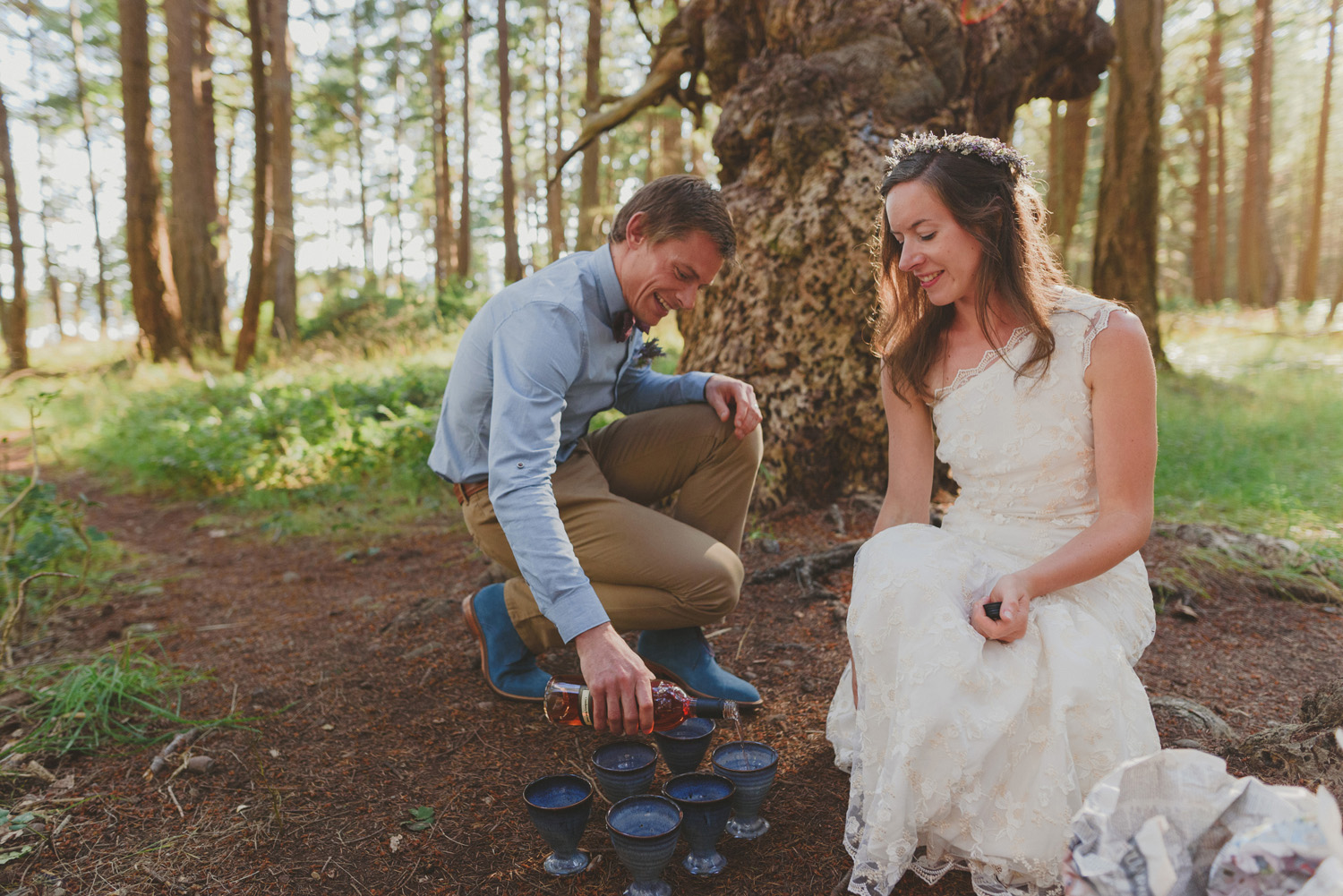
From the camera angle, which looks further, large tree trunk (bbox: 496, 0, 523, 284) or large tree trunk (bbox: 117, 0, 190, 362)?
large tree trunk (bbox: 496, 0, 523, 284)

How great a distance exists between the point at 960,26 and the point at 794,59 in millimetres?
878

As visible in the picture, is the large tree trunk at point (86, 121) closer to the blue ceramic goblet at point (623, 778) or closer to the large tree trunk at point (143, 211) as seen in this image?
the large tree trunk at point (143, 211)

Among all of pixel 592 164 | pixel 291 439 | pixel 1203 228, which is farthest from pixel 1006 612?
pixel 1203 228

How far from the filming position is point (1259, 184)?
659 inches

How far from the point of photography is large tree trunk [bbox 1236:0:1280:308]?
1481cm

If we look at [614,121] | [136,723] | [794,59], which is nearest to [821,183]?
[794,59]

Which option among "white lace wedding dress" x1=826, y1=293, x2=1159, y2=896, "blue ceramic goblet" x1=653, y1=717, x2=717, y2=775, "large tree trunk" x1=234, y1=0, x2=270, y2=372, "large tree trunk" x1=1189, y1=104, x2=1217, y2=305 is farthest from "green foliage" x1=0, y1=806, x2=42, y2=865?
"large tree trunk" x1=1189, y1=104, x2=1217, y2=305

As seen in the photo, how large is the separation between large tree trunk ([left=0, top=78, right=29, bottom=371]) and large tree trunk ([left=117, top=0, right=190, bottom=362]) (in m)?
4.72

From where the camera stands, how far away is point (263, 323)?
14508 mm

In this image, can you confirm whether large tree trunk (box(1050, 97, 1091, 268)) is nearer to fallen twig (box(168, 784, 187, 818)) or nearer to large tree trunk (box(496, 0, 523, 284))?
large tree trunk (box(496, 0, 523, 284))

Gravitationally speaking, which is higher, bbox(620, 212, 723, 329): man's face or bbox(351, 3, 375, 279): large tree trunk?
bbox(351, 3, 375, 279): large tree trunk

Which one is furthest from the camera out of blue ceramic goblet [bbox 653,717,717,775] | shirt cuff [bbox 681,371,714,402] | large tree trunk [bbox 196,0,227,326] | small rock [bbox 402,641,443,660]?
large tree trunk [bbox 196,0,227,326]

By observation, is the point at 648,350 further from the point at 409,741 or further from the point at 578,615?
the point at 409,741

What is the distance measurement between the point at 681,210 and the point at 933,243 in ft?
2.32
